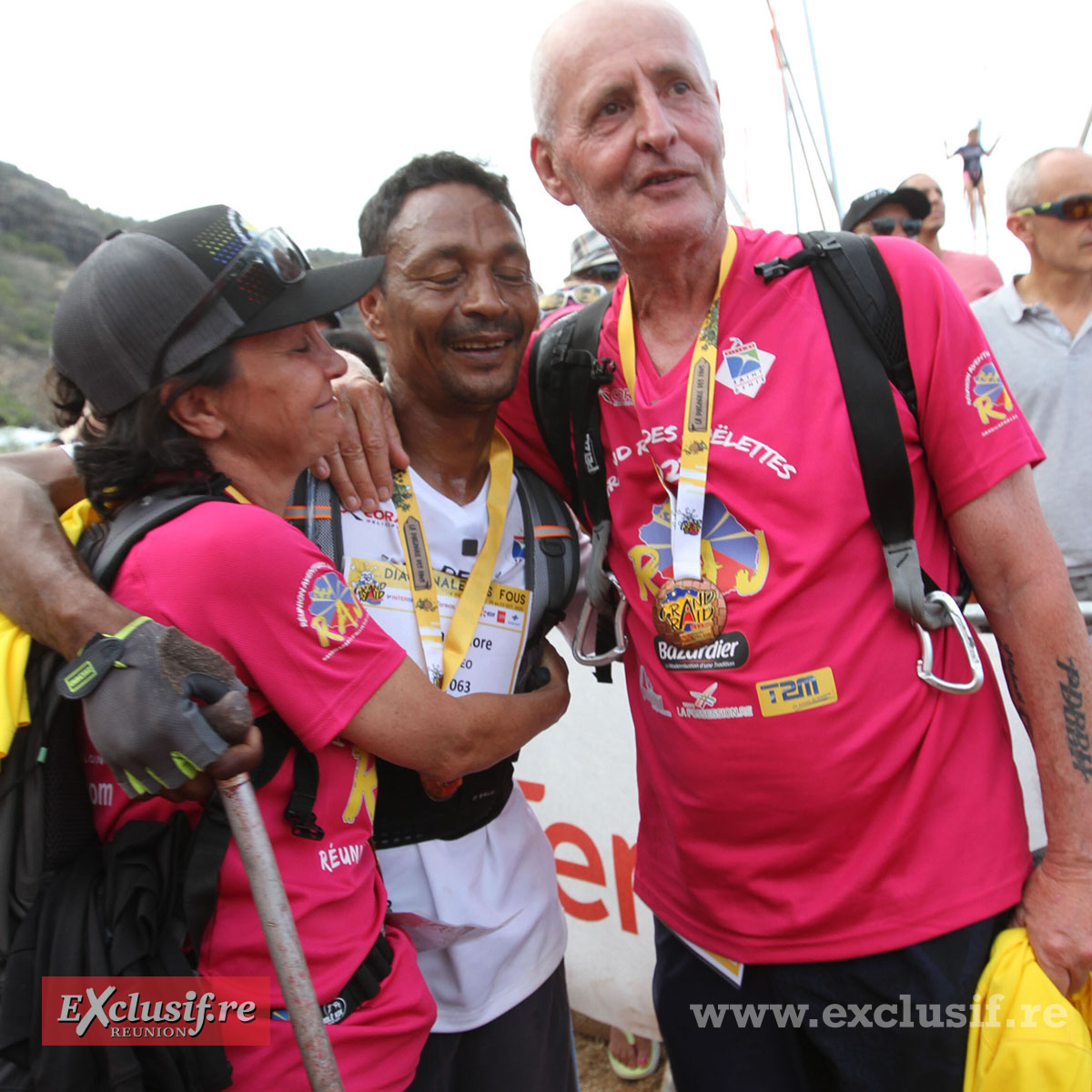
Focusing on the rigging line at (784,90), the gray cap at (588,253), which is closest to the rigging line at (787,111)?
the rigging line at (784,90)

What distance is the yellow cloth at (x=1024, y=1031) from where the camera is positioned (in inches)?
60.7

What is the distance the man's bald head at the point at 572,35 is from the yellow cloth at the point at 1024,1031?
1.95m

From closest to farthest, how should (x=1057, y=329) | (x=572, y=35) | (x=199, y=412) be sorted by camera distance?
(x=199, y=412)
(x=572, y=35)
(x=1057, y=329)

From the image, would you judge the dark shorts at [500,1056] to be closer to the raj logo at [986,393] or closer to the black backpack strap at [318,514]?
the black backpack strap at [318,514]

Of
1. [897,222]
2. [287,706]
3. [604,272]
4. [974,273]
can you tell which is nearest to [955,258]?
[974,273]

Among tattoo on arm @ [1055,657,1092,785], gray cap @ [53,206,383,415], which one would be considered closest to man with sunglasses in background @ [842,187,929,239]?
tattoo on arm @ [1055,657,1092,785]

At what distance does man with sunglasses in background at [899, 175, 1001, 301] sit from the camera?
4859mm

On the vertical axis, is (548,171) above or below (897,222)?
above

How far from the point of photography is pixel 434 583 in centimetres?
207

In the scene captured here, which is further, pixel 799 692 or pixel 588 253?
pixel 588 253

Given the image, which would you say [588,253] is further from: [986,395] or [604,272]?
[986,395]

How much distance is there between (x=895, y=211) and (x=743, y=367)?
3602 millimetres

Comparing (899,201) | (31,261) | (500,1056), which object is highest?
(899,201)

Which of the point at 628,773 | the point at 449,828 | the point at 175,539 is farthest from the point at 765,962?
Result: the point at 628,773
